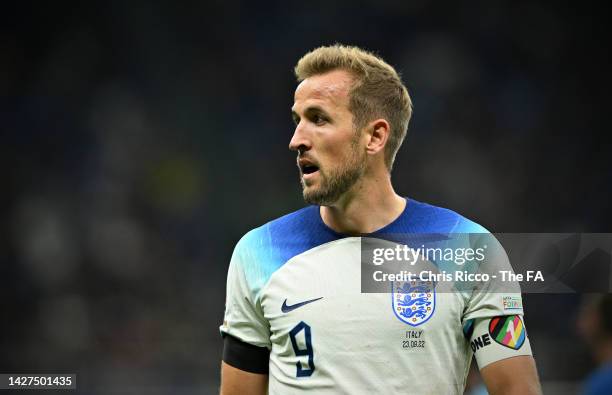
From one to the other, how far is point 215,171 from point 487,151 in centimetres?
301

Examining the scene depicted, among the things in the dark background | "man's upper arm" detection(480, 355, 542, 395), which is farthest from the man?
the dark background

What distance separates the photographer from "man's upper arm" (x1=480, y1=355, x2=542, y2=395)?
2889mm

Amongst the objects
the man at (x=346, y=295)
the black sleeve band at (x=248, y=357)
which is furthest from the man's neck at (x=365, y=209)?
the black sleeve band at (x=248, y=357)

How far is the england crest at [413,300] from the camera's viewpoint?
300 cm

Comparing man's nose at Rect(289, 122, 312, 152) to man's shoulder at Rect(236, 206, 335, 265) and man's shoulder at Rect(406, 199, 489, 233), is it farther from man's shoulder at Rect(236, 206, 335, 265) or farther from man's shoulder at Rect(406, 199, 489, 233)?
man's shoulder at Rect(406, 199, 489, 233)

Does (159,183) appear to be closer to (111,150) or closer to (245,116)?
(111,150)

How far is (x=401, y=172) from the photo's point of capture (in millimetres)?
9758

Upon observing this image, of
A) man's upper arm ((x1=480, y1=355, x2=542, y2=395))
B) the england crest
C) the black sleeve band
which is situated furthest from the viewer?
the black sleeve band

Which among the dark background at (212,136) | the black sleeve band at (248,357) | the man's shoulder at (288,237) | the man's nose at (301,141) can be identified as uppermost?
the dark background at (212,136)

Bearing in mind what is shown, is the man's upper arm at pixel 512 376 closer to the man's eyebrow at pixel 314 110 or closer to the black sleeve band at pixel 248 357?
the black sleeve band at pixel 248 357

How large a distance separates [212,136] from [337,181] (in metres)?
7.13

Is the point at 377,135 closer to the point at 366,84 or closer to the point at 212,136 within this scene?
the point at 366,84

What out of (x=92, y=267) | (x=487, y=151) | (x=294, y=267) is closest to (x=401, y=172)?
(x=487, y=151)

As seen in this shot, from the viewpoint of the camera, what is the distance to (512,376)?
291 cm
